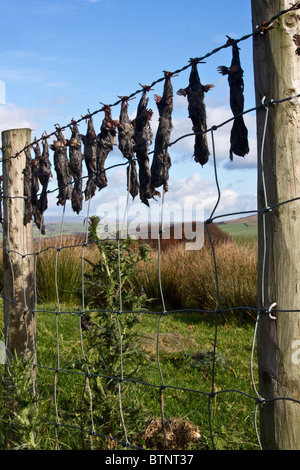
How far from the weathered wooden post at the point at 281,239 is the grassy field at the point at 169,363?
27 cm

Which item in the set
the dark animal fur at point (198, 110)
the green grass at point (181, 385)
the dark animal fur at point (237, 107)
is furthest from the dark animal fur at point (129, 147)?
the green grass at point (181, 385)

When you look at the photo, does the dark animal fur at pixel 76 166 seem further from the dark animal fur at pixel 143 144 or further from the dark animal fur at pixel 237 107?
the dark animal fur at pixel 237 107

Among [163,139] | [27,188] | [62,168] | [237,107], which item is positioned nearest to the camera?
[237,107]

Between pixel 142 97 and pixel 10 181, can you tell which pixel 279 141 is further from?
pixel 10 181

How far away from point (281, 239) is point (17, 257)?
2.50 meters

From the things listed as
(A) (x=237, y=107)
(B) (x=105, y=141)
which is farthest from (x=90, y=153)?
(A) (x=237, y=107)

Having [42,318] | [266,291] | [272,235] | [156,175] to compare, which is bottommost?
[42,318]

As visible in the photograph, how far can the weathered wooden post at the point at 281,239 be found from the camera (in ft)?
6.14

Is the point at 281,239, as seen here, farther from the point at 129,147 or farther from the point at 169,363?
the point at 169,363

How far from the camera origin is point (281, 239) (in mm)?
1891

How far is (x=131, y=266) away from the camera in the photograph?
310cm

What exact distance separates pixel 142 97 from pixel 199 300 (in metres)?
7.39

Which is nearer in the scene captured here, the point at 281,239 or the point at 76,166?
the point at 281,239

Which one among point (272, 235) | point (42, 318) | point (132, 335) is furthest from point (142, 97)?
point (42, 318)
